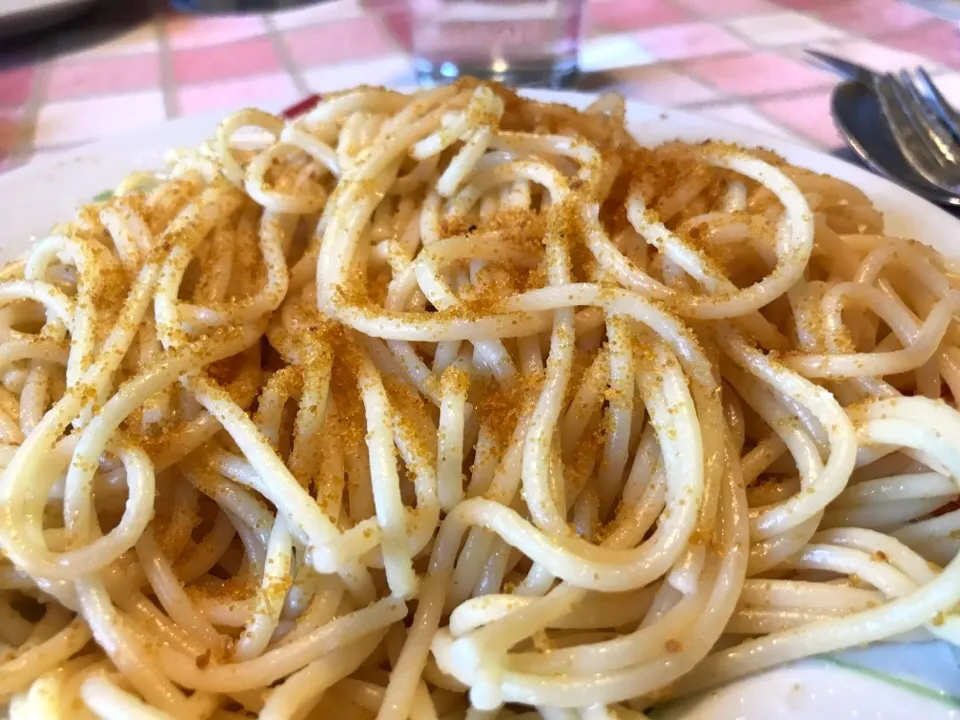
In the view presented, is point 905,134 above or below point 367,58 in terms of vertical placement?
above

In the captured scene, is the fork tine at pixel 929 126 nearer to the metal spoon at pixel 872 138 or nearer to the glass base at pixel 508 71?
the metal spoon at pixel 872 138

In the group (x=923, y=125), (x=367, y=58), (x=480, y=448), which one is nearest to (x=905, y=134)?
(x=923, y=125)

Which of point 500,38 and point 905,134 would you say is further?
point 500,38

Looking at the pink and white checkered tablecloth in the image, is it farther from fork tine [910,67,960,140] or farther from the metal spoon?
fork tine [910,67,960,140]

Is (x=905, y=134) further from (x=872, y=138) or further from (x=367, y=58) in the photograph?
(x=367, y=58)

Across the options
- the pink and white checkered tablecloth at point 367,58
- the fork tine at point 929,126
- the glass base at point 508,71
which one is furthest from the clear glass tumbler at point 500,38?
the fork tine at point 929,126
